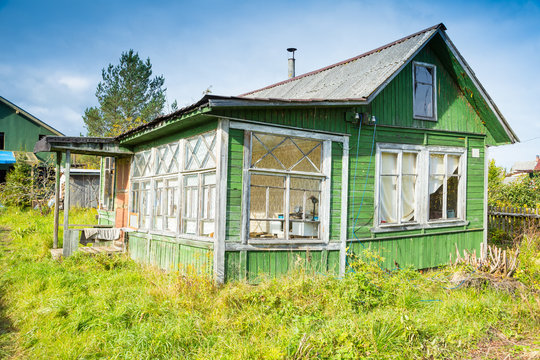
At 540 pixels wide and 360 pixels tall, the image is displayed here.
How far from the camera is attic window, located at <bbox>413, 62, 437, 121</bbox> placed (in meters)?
9.23

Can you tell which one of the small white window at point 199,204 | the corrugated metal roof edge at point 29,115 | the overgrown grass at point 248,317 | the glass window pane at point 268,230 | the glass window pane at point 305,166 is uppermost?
the corrugated metal roof edge at point 29,115

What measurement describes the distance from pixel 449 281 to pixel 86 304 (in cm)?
609

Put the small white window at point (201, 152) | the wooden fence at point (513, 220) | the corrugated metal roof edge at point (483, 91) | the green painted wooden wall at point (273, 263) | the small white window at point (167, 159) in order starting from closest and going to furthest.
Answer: the green painted wooden wall at point (273, 263) → the small white window at point (201, 152) → the small white window at point (167, 159) → the corrugated metal roof edge at point (483, 91) → the wooden fence at point (513, 220)

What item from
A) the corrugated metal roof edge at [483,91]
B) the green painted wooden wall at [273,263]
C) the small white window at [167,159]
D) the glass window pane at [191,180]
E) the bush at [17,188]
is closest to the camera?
the green painted wooden wall at [273,263]

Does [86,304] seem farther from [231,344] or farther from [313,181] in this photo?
[313,181]

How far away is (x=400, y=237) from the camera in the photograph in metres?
8.73

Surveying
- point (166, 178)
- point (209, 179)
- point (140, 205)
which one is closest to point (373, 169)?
point (209, 179)

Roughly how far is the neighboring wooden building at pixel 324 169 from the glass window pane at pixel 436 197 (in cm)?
3

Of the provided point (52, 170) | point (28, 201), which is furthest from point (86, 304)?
point (52, 170)

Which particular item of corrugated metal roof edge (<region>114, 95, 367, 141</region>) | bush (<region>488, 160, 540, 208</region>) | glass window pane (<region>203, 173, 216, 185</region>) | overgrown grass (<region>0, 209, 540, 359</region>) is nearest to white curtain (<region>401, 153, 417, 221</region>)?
overgrown grass (<region>0, 209, 540, 359</region>)

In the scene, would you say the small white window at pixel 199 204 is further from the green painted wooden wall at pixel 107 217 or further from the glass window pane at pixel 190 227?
the green painted wooden wall at pixel 107 217

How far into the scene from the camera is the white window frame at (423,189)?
27.7 feet

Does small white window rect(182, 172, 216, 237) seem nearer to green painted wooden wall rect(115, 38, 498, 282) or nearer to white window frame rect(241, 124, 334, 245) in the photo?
→ green painted wooden wall rect(115, 38, 498, 282)

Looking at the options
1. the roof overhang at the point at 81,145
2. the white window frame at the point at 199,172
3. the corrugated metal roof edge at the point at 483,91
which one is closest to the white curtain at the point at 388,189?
the corrugated metal roof edge at the point at 483,91
